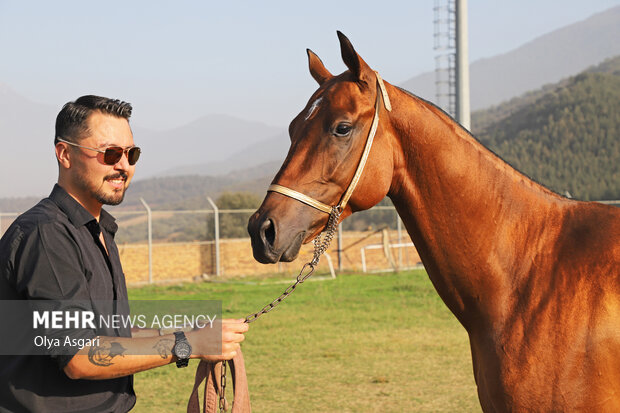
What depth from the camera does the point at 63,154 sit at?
2.46 m

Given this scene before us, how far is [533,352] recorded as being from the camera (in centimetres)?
257

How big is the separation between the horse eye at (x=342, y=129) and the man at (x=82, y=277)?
34.6 inches

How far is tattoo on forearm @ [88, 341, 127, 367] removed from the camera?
2.11 meters

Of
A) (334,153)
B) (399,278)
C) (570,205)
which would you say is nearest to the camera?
(334,153)

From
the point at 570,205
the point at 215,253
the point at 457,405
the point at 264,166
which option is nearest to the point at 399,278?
the point at 215,253

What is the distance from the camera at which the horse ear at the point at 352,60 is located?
2707mm

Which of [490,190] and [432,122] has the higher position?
[432,122]

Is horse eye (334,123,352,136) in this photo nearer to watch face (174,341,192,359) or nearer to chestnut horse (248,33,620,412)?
chestnut horse (248,33,620,412)

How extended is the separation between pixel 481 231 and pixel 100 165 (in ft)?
5.51

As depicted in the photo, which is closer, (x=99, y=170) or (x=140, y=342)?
(x=140, y=342)

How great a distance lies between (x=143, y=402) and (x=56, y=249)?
496 cm

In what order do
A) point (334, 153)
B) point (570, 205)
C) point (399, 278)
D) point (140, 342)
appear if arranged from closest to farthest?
point (140, 342) < point (334, 153) < point (570, 205) < point (399, 278)

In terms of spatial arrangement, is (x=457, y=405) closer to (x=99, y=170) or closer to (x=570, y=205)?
(x=570, y=205)

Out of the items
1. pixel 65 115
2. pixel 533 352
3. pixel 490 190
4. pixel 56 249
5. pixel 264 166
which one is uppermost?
pixel 264 166
